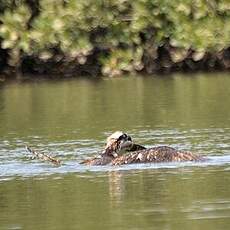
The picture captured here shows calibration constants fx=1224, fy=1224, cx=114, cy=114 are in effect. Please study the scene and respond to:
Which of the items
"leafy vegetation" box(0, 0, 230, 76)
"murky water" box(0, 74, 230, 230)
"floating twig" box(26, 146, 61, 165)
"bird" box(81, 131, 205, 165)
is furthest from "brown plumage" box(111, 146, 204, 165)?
"leafy vegetation" box(0, 0, 230, 76)

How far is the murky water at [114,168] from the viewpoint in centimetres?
1241

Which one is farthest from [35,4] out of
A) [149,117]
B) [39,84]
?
[149,117]

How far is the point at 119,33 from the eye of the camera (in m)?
38.3

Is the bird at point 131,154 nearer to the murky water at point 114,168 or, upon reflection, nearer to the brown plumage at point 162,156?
the brown plumage at point 162,156

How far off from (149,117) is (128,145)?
671 cm

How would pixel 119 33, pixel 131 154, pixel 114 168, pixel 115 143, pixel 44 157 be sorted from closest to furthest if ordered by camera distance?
pixel 114 168, pixel 131 154, pixel 115 143, pixel 44 157, pixel 119 33

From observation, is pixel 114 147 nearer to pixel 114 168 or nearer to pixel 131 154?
pixel 131 154

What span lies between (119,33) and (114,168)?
73.6 ft

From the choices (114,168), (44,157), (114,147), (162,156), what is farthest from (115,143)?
(44,157)

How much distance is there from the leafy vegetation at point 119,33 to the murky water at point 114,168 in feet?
18.6

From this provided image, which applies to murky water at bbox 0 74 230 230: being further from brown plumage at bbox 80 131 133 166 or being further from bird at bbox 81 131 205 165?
brown plumage at bbox 80 131 133 166

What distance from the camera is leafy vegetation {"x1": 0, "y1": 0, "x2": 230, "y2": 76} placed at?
123 feet

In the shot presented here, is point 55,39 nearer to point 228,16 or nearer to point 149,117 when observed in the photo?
point 228,16

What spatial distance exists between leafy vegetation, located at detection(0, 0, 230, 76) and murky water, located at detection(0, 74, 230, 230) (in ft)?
18.6
